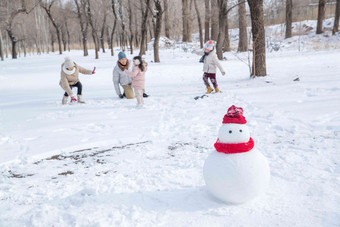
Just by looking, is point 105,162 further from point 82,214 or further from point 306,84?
point 306,84

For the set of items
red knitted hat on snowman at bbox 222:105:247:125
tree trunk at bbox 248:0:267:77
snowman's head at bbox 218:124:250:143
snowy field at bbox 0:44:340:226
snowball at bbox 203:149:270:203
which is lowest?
snowy field at bbox 0:44:340:226

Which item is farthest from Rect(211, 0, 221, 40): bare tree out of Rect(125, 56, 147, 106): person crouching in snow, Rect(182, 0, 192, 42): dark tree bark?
Rect(125, 56, 147, 106): person crouching in snow

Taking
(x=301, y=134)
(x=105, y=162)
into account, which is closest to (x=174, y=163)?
(x=105, y=162)

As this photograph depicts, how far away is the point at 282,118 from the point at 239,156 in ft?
10.4

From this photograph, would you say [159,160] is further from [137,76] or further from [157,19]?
[157,19]

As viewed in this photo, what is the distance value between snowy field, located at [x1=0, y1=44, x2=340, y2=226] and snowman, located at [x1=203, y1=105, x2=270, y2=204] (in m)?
0.19

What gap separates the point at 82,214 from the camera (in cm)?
255

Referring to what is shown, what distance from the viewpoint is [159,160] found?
375cm

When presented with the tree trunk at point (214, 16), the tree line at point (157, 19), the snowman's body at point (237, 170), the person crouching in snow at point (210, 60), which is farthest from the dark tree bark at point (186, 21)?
the snowman's body at point (237, 170)

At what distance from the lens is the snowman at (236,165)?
2.47 m

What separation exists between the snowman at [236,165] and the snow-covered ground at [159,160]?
7.5 inches

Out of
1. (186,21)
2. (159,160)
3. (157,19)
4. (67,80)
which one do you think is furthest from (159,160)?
(186,21)

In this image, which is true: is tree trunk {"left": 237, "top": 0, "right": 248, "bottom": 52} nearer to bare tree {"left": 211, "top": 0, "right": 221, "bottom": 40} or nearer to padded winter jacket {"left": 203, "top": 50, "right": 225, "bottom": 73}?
bare tree {"left": 211, "top": 0, "right": 221, "bottom": 40}

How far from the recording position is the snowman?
2.47 metres
